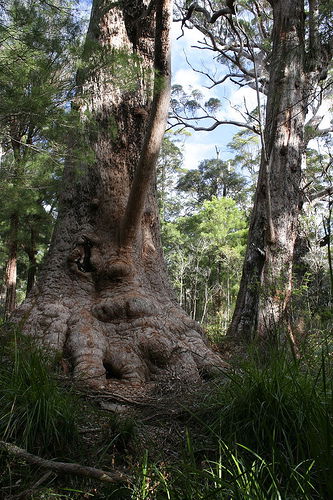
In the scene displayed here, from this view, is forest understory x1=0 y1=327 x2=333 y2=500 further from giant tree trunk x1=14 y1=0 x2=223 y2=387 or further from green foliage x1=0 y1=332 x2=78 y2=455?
giant tree trunk x1=14 y1=0 x2=223 y2=387

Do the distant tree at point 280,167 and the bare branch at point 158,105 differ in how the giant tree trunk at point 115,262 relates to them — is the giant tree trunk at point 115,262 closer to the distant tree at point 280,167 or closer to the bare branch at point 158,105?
the bare branch at point 158,105

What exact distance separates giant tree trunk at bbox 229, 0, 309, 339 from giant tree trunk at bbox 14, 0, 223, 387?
1.85 meters

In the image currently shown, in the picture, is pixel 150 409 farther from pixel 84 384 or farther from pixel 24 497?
pixel 24 497

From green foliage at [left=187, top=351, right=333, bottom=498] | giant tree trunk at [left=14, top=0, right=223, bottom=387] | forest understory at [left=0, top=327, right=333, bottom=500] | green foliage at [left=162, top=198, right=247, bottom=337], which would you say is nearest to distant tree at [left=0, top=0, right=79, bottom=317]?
giant tree trunk at [left=14, top=0, right=223, bottom=387]

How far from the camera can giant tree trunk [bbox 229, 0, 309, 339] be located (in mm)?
5797

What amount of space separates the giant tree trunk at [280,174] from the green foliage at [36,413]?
4.29 metres

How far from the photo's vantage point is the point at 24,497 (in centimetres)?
131

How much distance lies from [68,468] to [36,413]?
38 centimetres

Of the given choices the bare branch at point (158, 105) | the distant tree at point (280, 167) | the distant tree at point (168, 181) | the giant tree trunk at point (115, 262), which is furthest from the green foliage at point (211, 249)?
the bare branch at point (158, 105)

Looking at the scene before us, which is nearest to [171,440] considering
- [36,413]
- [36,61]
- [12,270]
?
[36,413]

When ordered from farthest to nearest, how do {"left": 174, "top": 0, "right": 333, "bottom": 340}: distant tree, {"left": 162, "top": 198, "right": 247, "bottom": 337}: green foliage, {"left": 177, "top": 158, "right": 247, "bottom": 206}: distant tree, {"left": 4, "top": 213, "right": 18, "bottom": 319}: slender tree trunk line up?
{"left": 177, "top": 158, "right": 247, "bottom": 206}: distant tree < {"left": 162, "top": 198, "right": 247, "bottom": 337}: green foliage < {"left": 4, "top": 213, "right": 18, "bottom": 319}: slender tree trunk < {"left": 174, "top": 0, "right": 333, "bottom": 340}: distant tree

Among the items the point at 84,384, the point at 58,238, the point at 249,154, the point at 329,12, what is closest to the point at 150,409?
the point at 84,384

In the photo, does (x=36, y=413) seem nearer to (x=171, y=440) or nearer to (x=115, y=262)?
(x=171, y=440)

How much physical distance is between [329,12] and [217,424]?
4.68 meters
